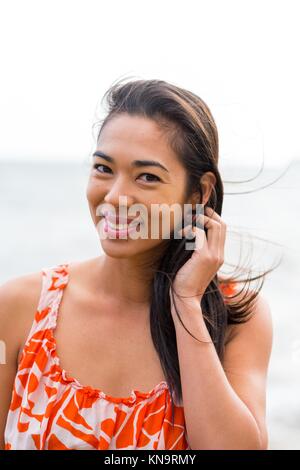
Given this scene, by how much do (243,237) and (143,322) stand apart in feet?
2.22

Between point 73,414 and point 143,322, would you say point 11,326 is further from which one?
point 143,322

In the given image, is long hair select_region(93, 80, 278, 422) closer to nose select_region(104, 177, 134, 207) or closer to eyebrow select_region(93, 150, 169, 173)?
eyebrow select_region(93, 150, 169, 173)

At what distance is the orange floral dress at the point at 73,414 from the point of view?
2926mm

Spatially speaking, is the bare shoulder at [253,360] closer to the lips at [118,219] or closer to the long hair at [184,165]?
the long hair at [184,165]

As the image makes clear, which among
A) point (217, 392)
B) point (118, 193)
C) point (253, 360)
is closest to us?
point (217, 392)

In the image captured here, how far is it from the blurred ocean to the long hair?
0.26 m

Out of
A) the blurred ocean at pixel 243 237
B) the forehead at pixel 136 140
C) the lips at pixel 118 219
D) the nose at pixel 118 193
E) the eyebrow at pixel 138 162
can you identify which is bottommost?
the blurred ocean at pixel 243 237

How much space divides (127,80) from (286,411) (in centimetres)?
484

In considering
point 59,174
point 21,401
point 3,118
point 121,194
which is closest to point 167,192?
point 121,194

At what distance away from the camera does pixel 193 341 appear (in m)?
2.90

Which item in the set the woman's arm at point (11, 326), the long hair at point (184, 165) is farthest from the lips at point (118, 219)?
the woman's arm at point (11, 326)

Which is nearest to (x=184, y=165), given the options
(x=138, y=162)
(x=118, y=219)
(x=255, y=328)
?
(x=138, y=162)

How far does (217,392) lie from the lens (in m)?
2.81
